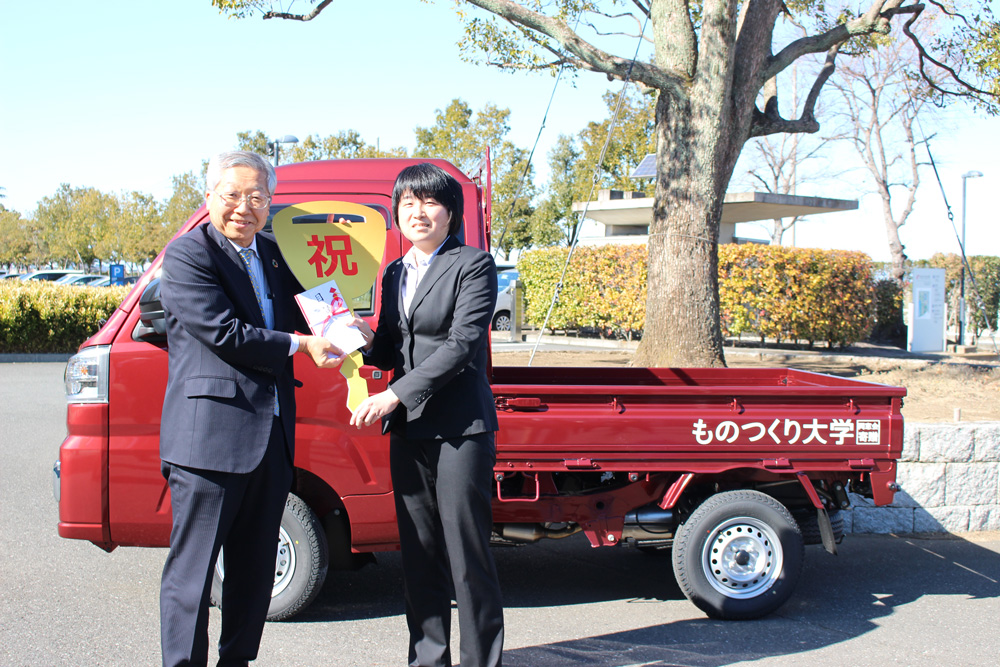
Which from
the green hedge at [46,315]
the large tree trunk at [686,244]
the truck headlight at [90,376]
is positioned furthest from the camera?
the green hedge at [46,315]

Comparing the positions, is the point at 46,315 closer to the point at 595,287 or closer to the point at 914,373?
the point at 595,287

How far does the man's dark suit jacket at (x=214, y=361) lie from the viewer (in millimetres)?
2580

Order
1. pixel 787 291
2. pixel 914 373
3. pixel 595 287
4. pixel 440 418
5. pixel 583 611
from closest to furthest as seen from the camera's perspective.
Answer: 1. pixel 440 418
2. pixel 583 611
3. pixel 914 373
4. pixel 787 291
5. pixel 595 287

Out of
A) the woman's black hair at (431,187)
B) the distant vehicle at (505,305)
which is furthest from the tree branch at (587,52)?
the distant vehicle at (505,305)

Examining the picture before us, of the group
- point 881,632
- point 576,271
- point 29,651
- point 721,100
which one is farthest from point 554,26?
point 576,271

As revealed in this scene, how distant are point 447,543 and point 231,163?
1.54m

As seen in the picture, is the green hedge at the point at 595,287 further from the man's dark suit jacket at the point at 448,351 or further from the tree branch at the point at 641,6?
the man's dark suit jacket at the point at 448,351

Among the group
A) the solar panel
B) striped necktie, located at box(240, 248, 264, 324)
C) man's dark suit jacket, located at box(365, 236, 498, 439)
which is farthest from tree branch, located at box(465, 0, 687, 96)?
the solar panel

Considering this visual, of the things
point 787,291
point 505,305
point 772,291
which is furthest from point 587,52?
point 505,305

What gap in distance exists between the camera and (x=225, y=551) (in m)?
2.83

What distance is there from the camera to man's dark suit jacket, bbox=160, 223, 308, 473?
2.58m

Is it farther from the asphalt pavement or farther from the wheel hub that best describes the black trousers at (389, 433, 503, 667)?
the wheel hub

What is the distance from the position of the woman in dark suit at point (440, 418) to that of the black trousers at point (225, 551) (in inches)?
15.6

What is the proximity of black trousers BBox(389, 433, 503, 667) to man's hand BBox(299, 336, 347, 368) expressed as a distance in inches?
17.5
